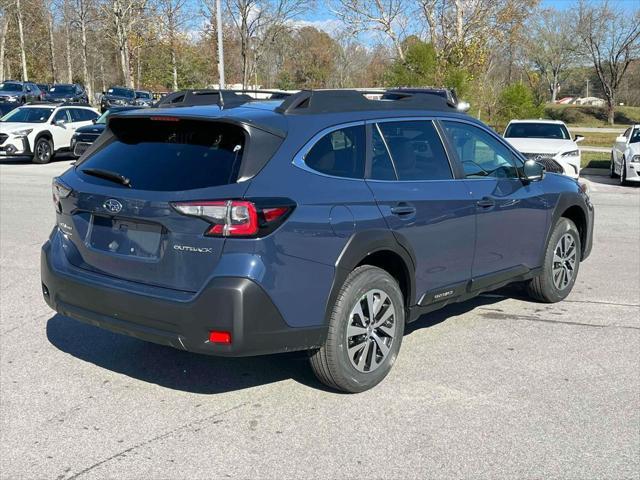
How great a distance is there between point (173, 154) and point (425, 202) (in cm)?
168

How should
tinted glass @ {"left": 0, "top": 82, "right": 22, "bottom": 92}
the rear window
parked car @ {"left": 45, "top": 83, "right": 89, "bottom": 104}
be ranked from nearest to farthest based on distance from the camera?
the rear window, tinted glass @ {"left": 0, "top": 82, "right": 22, "bottom": 92}, parked car @ {"left": 45, "top": 83, "right": 89, "bottom": 104}

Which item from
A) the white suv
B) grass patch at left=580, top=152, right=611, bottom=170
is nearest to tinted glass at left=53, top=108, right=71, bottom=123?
the white suv

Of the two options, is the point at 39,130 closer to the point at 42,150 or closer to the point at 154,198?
the point at 42,150

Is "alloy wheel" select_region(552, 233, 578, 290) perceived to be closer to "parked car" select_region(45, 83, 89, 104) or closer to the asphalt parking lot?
the asphalt parking lot

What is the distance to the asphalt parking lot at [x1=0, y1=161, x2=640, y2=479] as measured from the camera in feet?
11.5

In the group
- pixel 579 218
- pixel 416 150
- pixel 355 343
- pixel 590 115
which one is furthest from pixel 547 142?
pixel 590 115

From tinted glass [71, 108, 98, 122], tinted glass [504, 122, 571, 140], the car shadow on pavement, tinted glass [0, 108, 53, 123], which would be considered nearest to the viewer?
the car shadow on pavement

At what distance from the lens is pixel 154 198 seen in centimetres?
382

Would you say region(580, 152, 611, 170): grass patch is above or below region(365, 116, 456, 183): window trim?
below

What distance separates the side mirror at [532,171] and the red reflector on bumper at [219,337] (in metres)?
3.11

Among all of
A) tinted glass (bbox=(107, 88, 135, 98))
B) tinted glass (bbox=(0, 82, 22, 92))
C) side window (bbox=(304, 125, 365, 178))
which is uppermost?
tinted glass (bbox=(0, 82, 22, 92))

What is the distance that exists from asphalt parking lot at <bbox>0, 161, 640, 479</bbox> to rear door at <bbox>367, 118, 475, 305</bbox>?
64cm

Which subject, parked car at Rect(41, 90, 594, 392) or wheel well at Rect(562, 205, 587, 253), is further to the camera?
wheel well at Rect(562, 205, 587, 253)

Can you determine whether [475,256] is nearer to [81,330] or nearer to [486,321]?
[486,321]
